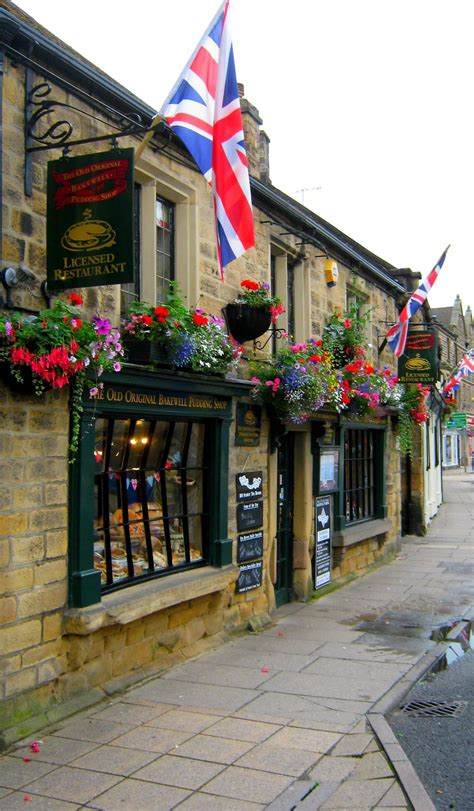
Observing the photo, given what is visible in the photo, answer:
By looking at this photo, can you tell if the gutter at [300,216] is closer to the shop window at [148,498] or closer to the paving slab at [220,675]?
the shop window at [148,498]

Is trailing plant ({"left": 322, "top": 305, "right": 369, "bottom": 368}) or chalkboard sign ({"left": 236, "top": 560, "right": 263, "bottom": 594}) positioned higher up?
trailing plant ({"left": 322, "top": 305, "right": 369, "bottom": 368})

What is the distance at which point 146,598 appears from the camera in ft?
22.7

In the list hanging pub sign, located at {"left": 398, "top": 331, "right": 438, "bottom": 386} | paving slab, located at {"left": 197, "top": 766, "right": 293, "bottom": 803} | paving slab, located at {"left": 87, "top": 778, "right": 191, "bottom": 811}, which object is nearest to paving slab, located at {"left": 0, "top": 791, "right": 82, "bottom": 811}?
paving slab, located at {"left": 87, "top": 778, "right": 191, "bottom": 811}

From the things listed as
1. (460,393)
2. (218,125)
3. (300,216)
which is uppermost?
A: (460,393)

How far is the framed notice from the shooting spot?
11352mm

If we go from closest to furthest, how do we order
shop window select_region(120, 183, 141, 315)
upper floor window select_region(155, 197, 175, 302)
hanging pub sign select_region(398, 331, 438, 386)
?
shop window select_region(120, 183, 141, 315) → upper floor window select_region(155, 197, 175, 302) → hanging pub sign select_region(398, 331, 438, 386)

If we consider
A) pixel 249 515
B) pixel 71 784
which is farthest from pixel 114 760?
pixel 249 515

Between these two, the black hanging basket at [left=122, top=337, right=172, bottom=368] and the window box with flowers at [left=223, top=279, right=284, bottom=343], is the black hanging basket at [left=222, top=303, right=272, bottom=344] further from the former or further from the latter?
the black hanging basket at [left=122, top=337, right=172, bottom=368]

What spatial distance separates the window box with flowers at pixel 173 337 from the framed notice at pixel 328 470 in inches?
163

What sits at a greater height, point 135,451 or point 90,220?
point 90,220

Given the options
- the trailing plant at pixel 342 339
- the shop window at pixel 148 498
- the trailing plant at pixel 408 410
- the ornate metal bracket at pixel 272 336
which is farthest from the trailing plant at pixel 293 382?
the trailing plant at pixel 408 410

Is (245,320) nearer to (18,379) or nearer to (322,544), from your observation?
(18,379)

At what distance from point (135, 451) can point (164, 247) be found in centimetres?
227

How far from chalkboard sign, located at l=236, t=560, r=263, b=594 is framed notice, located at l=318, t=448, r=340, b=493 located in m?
2.37
